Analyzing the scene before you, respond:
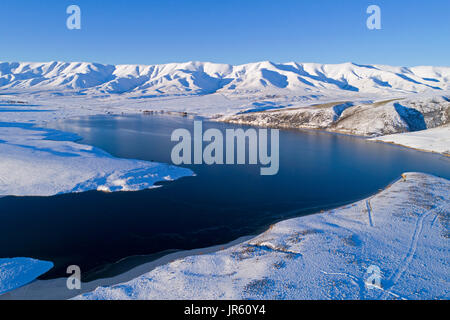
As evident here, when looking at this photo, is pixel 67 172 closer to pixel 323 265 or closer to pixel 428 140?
pixel 323 265

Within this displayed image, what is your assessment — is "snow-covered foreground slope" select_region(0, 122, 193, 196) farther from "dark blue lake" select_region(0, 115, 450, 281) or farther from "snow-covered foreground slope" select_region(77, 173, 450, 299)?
"snow-covered foreground slope" select_region(77, 173, 450, 299)

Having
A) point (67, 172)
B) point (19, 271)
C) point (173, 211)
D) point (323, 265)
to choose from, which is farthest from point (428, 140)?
point (19, 271)

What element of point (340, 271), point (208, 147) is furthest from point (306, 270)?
point (208, 147)

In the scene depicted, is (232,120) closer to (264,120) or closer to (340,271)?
(264,120)

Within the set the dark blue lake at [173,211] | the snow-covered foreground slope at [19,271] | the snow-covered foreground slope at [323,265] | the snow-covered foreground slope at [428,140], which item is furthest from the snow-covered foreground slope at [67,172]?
the snow-covered foreground slope at [428,140]

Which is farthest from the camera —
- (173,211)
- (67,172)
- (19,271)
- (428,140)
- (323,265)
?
(428,140)
